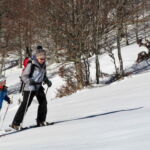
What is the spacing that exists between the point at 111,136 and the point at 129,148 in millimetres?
1114

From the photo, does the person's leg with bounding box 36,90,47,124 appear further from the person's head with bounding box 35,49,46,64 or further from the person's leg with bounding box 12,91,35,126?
the person's head with bounding box 35,49,46,64

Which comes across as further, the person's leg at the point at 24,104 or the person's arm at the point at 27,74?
the person's leg at the point at 24,104

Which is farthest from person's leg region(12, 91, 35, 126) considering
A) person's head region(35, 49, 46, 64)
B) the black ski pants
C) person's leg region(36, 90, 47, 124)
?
person's head region(35, 49, 46, 64)

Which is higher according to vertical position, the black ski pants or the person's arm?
the person's arm

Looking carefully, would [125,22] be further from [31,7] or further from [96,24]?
[31,7]


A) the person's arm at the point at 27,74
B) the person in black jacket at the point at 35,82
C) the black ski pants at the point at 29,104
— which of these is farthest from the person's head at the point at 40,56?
the black ski pants at the point at 29,104

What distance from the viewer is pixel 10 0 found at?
116 feet

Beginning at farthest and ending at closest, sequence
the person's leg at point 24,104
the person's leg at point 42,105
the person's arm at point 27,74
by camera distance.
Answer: the person's leg at point 42,105 → the person's leg at point 24,104 → the person's arm at point 27,74

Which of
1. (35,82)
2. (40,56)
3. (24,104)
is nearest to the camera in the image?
(40,56)

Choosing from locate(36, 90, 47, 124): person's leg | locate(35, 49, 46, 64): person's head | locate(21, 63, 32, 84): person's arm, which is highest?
locate(35, 49, 46, 64): person's head

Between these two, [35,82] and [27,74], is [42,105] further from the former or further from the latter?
[27,74]

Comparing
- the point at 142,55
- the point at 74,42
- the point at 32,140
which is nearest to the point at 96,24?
the point at 74,42

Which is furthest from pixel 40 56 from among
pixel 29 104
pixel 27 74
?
pixel 29 104

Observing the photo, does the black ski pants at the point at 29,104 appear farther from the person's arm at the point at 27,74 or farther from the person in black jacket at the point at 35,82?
the person's arm at the point at 27,74
